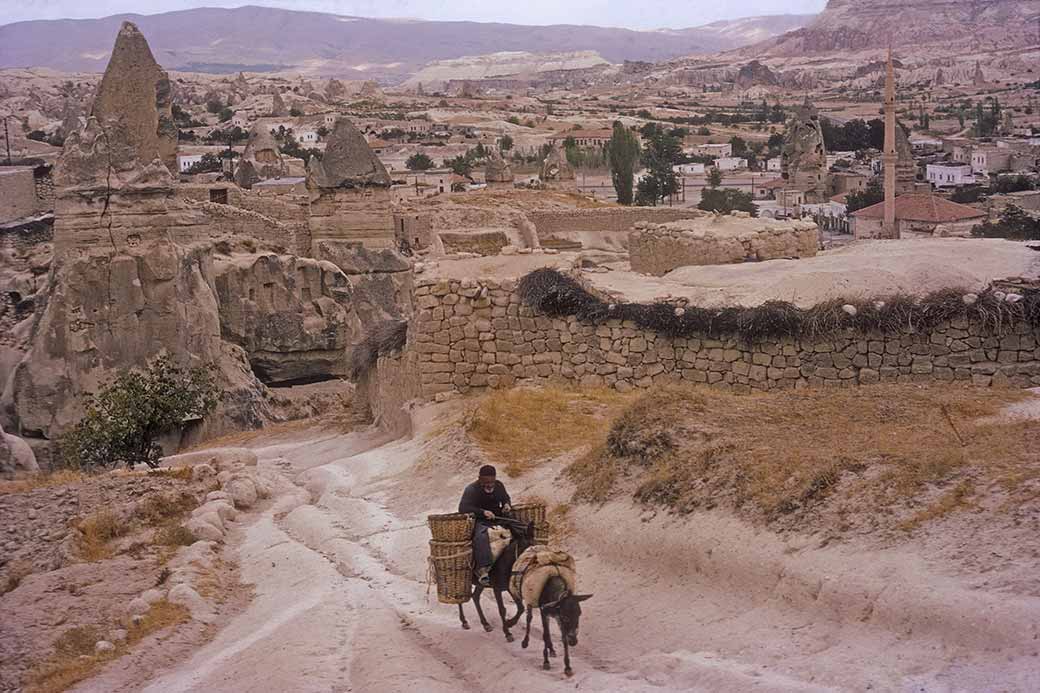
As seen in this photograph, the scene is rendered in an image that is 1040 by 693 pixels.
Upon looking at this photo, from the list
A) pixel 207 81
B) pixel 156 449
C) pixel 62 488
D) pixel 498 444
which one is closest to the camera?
pixel 498 444

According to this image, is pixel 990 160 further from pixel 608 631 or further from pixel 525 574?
pixel 525 574

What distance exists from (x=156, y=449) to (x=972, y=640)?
11320 millimetres

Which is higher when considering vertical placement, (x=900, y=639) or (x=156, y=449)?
(x=900, y=639)

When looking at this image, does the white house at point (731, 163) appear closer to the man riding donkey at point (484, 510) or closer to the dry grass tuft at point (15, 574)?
the dry grass tuft at point (15, 574)

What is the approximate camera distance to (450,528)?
255 inches

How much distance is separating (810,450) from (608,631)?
163cm

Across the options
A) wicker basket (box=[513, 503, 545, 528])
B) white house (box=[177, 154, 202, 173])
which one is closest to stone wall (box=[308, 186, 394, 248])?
wicker basket (box=[513, 503, 545, 528])

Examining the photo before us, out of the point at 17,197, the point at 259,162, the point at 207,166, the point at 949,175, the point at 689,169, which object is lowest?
the point at 689,169

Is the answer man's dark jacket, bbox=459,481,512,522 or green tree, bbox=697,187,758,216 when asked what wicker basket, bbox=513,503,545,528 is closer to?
man's dark jacket, bbox=459,481,512,522

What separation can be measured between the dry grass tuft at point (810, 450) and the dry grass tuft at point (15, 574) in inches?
141

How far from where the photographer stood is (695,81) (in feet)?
600


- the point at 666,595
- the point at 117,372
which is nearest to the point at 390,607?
the point at 666,595

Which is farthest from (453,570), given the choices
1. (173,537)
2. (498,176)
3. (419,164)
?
(419,164)

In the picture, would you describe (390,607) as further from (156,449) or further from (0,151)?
(0,151)
